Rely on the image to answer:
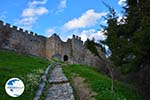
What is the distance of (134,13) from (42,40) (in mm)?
37451

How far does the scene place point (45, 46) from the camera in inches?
2226

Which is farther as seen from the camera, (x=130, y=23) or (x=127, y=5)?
(x=127, y=5)

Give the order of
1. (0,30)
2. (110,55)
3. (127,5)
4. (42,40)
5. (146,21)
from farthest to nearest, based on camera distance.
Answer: (42,40)
(0,30)
(127,5)
(110,55)
(146,21)

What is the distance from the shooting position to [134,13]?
19562 millimetres

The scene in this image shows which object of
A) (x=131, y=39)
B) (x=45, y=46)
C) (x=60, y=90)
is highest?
(x=45, y=46)

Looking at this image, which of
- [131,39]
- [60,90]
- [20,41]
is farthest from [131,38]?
[20,41]

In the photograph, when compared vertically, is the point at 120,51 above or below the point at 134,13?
below

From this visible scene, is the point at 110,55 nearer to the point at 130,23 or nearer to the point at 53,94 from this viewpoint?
the point at 130,23

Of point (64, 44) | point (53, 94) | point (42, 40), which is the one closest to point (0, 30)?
point (42, 40)

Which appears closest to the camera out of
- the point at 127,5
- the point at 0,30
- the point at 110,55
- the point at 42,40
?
the point at 110,55

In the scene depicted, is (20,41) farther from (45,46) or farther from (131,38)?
(131,38)

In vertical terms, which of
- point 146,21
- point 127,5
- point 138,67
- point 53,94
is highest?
point 127,5

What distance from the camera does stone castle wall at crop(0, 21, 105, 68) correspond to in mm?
47406

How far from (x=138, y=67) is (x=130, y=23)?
252 cm
